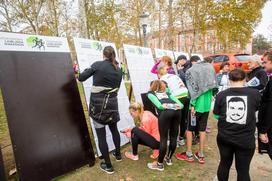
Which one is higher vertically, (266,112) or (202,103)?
(266,112)

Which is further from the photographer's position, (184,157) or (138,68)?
(138,68)

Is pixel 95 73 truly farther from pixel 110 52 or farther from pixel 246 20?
pixel 246 20

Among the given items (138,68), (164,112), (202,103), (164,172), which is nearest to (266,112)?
(202,103)

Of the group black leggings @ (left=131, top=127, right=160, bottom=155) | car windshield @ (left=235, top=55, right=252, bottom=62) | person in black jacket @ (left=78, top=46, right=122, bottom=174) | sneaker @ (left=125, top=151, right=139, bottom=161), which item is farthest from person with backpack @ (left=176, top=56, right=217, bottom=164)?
car windshield @ (left=235, top=55, right=252, bottom=62)

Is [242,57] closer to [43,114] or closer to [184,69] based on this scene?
[184,69]

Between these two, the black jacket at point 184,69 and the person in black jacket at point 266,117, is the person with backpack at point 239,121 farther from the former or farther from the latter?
the black jacket at point 184,69

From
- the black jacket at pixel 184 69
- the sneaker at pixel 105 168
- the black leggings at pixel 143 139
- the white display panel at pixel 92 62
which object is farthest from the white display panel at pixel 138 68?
the sneaker at pixel 105 168

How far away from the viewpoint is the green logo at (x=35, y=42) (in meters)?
3.03

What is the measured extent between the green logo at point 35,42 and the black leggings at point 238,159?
9.30 feet

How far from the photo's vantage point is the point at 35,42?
3.12m

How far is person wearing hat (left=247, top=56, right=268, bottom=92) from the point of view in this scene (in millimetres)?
3662

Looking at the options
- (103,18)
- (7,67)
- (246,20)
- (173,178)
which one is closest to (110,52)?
(7,67)

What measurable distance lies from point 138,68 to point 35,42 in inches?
102

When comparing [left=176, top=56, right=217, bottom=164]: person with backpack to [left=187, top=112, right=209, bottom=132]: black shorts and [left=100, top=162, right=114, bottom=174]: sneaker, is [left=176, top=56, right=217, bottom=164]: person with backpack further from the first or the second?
[left=100, top=162, right=114, bottom=174]: sneaker
